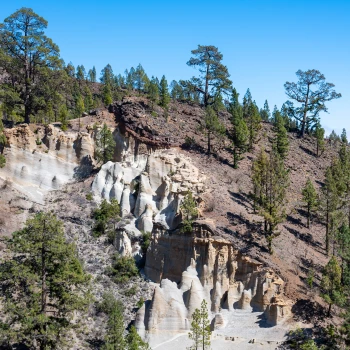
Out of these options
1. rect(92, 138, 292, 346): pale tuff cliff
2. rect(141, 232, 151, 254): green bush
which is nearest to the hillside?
rect(92, 138, 292, 346): pale tuff cliff

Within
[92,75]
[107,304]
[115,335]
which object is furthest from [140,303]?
[92,75]

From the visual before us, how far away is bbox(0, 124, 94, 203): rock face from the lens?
50781 mm

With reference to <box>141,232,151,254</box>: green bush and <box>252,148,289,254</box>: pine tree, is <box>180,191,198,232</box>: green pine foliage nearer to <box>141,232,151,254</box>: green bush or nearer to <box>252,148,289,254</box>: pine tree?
<box>141,232,151,254</box>: green bush

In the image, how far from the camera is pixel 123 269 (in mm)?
42938

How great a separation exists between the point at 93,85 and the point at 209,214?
260 ft

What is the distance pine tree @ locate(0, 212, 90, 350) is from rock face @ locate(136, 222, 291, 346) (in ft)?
29.5

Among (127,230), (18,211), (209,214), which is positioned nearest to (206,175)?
(209,214)

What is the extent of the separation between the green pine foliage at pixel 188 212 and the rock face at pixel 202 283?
827 millimetres

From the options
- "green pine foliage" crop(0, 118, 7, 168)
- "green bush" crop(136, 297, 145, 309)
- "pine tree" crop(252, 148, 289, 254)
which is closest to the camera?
"green bush" crop(136, 297, 145, 309)

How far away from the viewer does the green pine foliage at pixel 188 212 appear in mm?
41438

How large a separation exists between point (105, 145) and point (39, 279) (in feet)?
88.7

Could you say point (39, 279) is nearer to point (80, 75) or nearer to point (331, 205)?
point (331, 205)

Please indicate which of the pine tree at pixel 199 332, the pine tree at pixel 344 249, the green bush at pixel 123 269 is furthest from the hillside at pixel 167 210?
the pine tree at pixel 344 249

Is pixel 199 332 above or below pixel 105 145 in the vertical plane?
below
